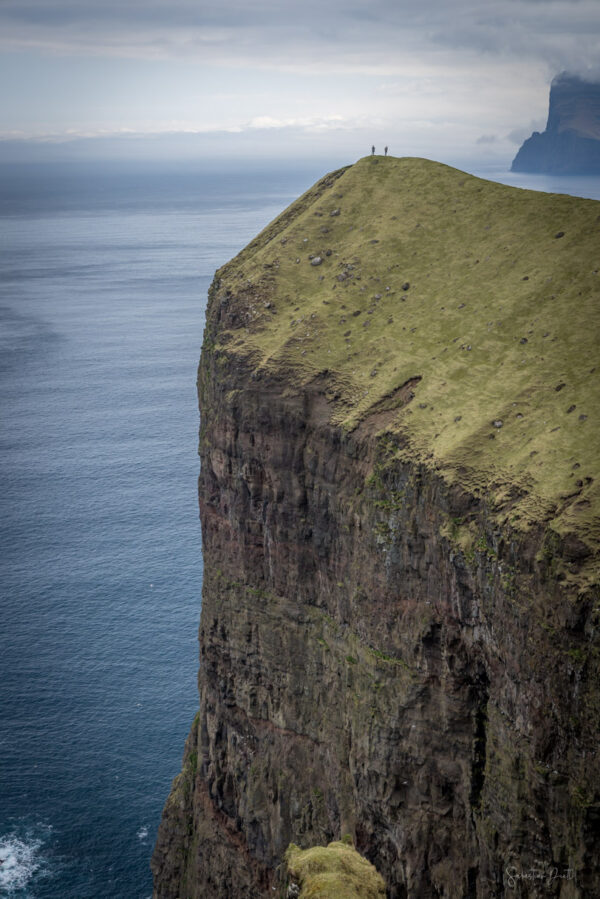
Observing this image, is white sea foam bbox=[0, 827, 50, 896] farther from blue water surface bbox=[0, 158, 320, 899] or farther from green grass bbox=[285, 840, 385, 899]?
green grass bbox=[285, 840, 385, 899]

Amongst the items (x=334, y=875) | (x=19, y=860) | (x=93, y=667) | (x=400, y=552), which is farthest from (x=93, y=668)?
(x=334, y=875)

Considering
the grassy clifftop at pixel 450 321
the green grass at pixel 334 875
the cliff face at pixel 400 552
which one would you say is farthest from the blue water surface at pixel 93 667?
the green grass at pixel 334 875

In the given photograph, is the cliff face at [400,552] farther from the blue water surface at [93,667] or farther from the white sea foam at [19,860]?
the white sea foam at [19,860]

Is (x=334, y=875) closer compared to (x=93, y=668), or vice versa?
(x=334, y=875)

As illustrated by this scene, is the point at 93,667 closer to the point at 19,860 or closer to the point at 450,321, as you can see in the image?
the point at 19,860

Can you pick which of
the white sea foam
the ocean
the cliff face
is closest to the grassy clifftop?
the cliff face

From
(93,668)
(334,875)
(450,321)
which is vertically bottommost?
(93,668)

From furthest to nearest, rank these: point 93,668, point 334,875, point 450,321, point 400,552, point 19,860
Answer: point 93,668, point 19,860, point 450,321, point 400,552, point 334,875
